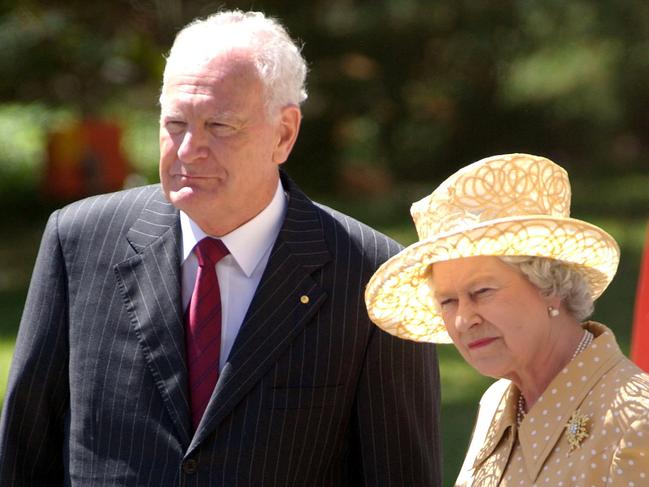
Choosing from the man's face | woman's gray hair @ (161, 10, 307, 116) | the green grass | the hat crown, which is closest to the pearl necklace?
the hat crown

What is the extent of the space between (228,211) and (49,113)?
996 cm

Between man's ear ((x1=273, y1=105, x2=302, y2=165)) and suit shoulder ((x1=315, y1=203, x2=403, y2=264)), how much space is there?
20 centimetres

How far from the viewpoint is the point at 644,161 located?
13688 mm

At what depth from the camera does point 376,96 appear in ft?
43.3

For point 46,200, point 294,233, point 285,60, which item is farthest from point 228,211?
point 46,200

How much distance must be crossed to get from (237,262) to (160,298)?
0.69 ft

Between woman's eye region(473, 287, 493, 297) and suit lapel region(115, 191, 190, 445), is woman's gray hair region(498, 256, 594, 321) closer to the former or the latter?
woman's eye region(473, 287, 493, 297)

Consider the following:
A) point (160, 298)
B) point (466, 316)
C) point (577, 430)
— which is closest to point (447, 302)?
point (466, 316)

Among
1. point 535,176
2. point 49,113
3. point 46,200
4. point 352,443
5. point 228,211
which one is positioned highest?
point 535,176

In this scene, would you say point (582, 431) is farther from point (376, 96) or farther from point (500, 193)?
point (376, 96)

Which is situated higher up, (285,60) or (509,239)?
(285,60)

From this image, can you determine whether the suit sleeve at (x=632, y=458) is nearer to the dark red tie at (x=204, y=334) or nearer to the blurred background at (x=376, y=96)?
the dark red tie at (x=204, y=334)

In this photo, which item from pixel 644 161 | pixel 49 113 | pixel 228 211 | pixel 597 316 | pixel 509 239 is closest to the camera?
pixel 509 239

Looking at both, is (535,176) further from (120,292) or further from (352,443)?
(120,292)
